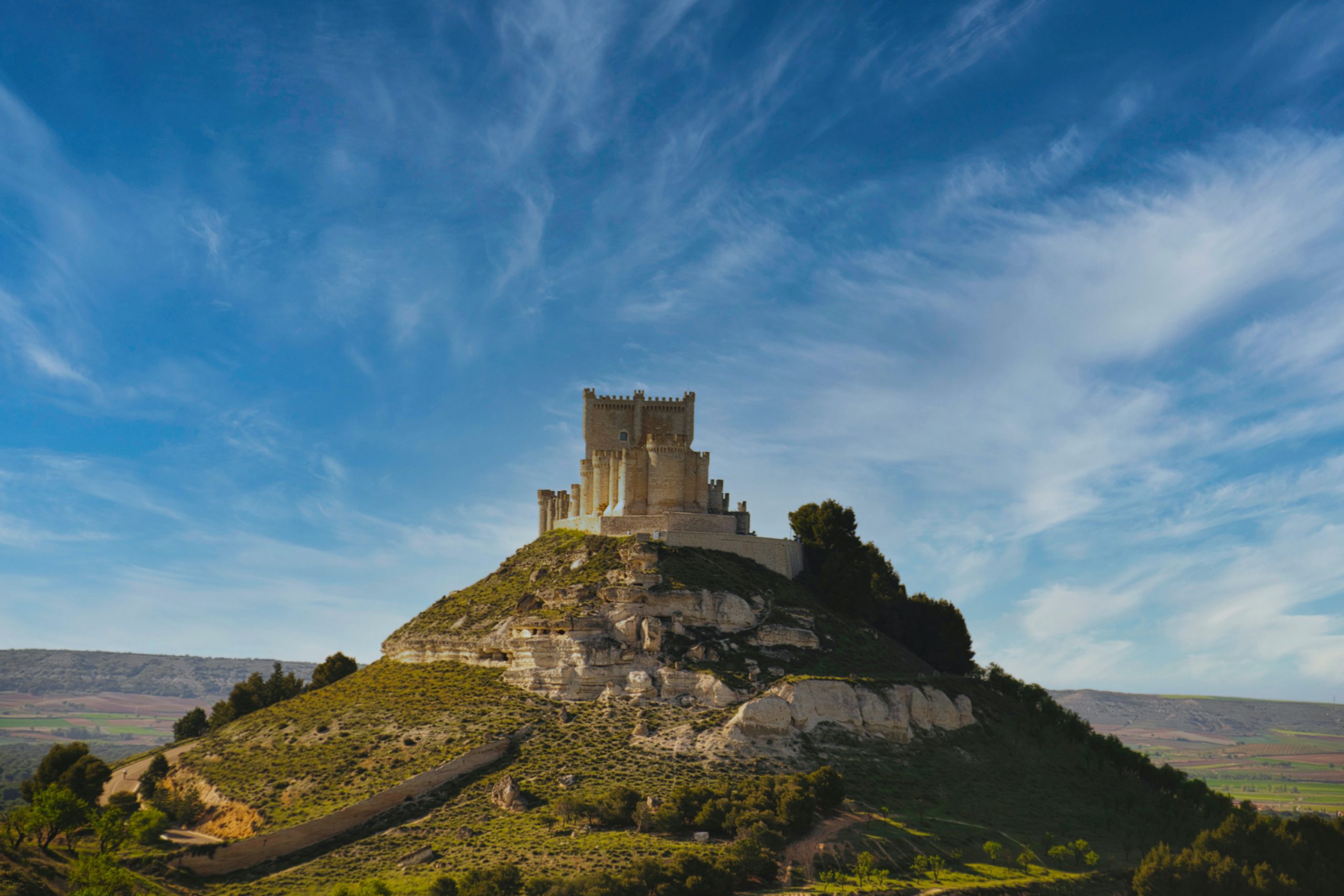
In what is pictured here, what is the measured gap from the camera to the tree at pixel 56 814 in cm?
5238

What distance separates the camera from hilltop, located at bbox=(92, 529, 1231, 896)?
50906 millimetres

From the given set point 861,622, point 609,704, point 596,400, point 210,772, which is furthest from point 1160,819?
point 210,772

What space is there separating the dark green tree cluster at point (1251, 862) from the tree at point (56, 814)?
59.5 meters

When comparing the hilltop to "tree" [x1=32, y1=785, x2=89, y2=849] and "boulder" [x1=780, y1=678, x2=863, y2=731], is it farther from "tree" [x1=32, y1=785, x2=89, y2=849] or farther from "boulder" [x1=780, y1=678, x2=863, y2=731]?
"tree" [x1=32, y1=785, x2=89, y2=849]

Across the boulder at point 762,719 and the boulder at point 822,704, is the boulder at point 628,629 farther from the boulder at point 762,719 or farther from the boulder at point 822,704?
the boulder at point 822,704

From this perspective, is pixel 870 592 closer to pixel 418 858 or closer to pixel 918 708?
pixel 918 708

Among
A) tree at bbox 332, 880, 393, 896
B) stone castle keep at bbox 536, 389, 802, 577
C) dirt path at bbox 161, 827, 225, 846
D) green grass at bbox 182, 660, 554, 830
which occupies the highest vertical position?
stone castle keep at bbox 536, 389, 802, 577

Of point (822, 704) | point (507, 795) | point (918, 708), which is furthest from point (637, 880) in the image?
point (918, 708)

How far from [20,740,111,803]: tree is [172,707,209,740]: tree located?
52.8ft

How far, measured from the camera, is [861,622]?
7831 cm

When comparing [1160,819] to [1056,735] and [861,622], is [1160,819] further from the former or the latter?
[861,622]

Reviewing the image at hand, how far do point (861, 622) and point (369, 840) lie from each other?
41663 mm

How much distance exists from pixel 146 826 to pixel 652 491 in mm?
40947

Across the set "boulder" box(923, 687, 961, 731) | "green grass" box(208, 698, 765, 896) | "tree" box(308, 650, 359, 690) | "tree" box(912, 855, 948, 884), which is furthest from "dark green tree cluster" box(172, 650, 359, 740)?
"tree" box(912, 855, 948, 884)
